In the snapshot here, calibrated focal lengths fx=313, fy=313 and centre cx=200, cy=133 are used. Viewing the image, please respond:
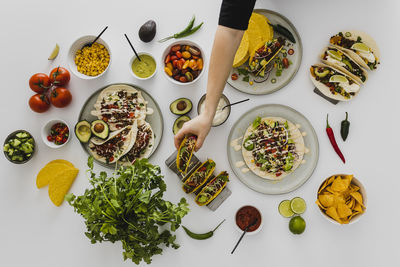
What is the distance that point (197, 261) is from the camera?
2.63 meters

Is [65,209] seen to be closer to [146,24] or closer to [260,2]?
[146,24]

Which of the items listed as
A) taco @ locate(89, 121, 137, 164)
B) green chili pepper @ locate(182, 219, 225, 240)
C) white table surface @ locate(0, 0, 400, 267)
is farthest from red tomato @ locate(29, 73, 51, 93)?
green chili pepper @ locate(182, 219, 225, 240)

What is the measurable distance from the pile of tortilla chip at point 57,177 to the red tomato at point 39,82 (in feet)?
2.05

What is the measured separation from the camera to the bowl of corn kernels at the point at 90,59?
258 centimetres

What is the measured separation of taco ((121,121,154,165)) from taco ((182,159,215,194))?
0.40 metres

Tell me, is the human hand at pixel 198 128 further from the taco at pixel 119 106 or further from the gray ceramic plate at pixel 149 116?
the taco at pixel 119 106

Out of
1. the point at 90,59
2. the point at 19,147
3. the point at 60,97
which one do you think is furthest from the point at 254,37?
the point at 19,147

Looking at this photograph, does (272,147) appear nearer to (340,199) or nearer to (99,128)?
(340,199)

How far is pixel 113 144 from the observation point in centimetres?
257

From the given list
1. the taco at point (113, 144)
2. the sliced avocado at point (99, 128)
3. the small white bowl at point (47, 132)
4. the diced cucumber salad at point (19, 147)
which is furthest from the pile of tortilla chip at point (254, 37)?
the diced cucumber salad at point (19, 147)

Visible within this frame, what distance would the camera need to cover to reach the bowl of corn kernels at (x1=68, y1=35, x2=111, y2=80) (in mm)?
2576

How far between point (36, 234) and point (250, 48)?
241cm

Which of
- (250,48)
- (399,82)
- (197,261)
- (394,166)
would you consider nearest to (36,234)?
(197,261)

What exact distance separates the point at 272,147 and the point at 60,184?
5.87 feet
